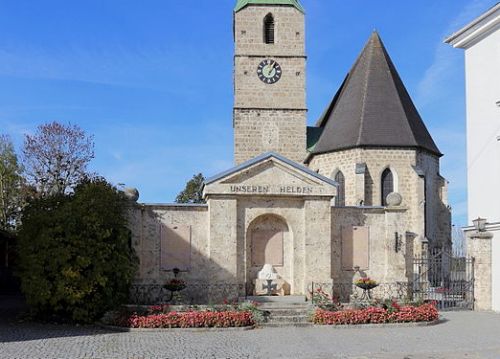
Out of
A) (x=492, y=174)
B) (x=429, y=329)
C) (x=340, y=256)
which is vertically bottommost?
(x=429, y=329)

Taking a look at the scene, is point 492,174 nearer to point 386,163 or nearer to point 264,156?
point 264,156

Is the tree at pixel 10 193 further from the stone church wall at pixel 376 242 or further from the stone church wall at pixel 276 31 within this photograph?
the stone church wall at pixel 376 242

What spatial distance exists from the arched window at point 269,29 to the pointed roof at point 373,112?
17.8ft

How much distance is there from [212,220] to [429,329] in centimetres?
861

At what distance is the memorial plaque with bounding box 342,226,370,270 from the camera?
25.8 metres

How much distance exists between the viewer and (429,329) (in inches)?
758

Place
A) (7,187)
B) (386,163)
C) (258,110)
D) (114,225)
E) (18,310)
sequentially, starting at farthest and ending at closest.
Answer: (7,187) < (258,110) < (386,163) < (18,310) < (114,225)

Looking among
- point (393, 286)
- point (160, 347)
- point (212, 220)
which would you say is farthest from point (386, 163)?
point (160, 347)

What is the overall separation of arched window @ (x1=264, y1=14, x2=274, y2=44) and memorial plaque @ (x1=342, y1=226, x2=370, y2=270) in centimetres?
2027

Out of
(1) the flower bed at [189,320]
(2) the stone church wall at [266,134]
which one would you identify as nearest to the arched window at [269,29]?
(2) the stone church wall at [266,134]

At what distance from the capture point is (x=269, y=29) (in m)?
43.4

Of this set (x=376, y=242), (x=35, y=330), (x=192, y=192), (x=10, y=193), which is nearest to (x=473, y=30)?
(x=376, y=242)

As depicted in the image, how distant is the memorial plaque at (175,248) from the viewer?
24.8 metres

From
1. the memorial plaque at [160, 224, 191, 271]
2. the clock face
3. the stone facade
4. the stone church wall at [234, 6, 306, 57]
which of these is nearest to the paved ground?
the memorial plaque at [160, 224, 191, 271]
